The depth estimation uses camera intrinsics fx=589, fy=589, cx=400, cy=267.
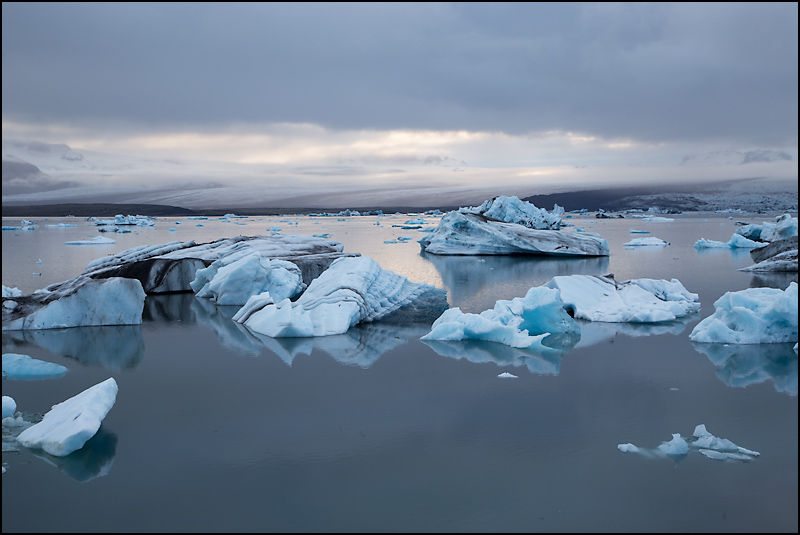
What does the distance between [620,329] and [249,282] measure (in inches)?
223

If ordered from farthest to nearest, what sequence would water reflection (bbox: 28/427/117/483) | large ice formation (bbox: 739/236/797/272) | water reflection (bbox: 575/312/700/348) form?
large ice formation (bbox: 739/236/797/272) → water reflection (bbox: 575/312/700/348) → water reflection (bbox: 28/427/117/483)

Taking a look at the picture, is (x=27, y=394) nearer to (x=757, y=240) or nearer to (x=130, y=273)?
(x=130, y=273)

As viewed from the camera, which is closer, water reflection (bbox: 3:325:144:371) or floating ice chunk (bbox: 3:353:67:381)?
floating ice chunk (bbox: 3:353:67:381)

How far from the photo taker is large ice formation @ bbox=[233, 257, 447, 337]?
23.8 ft

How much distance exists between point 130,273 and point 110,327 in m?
3.00

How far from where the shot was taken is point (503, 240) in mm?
18266

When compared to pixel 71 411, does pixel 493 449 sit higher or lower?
lower

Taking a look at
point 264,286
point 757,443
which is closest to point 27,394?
point 264,286

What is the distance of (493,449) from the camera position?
3805mm

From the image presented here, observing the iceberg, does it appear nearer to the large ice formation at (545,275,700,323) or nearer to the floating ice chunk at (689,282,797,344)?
the large ice formation at (545,275,700,323)

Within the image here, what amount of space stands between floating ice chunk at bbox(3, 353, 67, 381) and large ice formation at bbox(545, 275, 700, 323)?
20.8ft

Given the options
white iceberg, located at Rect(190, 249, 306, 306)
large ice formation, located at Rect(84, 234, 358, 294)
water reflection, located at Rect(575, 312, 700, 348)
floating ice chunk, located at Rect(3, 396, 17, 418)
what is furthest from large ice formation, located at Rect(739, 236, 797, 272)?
floating ice chunk, located at Rect(3, 396, 17, 418)

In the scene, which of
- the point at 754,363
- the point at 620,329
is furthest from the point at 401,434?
the point at 620,329

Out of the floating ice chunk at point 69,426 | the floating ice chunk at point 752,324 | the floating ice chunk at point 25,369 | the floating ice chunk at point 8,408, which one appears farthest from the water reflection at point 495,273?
the floating ice chunk at point 8,408
